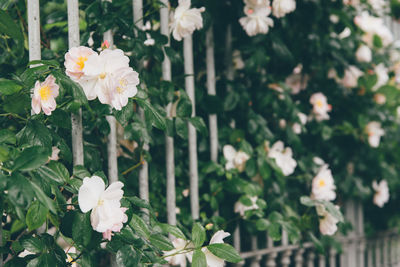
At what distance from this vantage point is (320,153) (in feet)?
6.86

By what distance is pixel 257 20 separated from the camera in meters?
1.58

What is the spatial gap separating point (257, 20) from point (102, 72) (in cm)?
70

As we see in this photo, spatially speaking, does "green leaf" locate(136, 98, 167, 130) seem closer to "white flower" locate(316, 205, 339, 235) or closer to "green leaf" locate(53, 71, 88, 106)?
"green leaf" locate(53, 71, 88, 106)

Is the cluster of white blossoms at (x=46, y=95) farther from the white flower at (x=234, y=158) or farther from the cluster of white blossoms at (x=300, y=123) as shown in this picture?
the cluster of white blossoms at (x=300, y=123)

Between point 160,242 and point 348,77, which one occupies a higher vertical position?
point 348,77

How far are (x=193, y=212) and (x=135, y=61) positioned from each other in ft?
1.84

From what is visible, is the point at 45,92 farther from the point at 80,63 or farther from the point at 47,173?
the point at 47,173

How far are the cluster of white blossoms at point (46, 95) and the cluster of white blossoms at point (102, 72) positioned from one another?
46 millimetres

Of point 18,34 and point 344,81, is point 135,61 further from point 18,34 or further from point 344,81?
point 344,81

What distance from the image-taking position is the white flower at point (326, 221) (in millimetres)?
1672

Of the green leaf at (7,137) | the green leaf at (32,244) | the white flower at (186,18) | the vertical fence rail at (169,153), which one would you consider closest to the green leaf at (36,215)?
the green leaf at (32,244)

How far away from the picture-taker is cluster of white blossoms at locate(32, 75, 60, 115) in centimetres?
105

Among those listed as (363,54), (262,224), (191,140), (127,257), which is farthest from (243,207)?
(363,54)

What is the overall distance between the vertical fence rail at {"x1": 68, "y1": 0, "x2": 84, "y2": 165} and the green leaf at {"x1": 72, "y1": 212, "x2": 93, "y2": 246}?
0.86 feet
